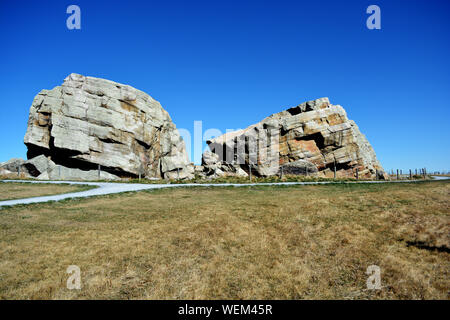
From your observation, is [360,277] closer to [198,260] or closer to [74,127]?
[198,260]

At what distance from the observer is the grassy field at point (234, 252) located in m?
5.45

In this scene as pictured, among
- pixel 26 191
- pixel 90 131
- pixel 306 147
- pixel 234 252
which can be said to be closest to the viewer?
pixel 234 252

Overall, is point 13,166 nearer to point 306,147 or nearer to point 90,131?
point 90,131

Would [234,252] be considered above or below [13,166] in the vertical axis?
below

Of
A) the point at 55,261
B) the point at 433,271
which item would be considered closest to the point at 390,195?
the point at 433,271

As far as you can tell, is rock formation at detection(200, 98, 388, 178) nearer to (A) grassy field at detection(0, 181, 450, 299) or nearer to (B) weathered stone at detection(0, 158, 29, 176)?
(B) weathered stone at detection(0, 158, 29, 176)

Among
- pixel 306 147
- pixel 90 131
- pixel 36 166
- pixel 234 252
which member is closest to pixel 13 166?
pixel 36 166

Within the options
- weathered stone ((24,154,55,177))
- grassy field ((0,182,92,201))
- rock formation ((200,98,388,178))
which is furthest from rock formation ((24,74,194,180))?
rock formation ((200,98,388,178))

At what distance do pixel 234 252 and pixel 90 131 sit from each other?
45.7 metres

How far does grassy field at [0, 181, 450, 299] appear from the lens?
17.9 feet

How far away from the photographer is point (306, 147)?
4944cm
